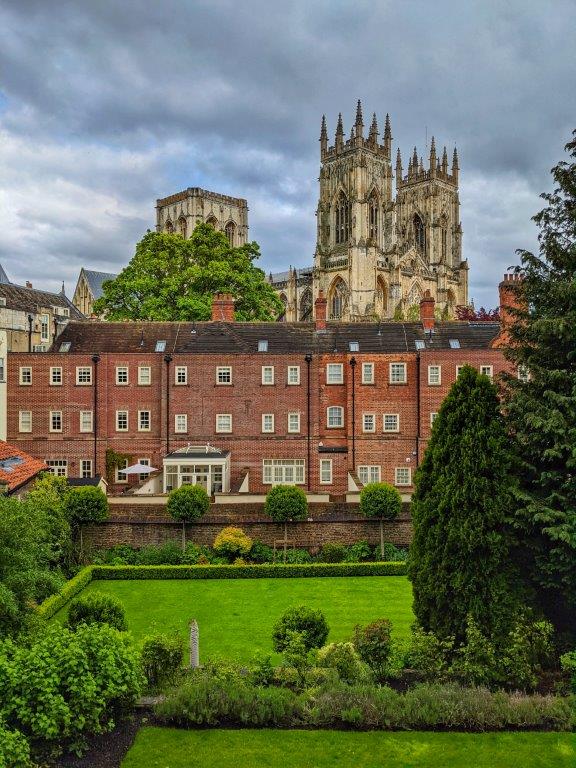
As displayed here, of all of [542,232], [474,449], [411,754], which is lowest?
[411,754]

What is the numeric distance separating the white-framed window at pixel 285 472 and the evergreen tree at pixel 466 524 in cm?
2310

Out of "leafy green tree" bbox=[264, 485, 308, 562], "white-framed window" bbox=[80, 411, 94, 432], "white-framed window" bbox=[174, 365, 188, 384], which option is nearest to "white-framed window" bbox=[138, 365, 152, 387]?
"white-framed window" bbox=[174, 365, 188, 384]

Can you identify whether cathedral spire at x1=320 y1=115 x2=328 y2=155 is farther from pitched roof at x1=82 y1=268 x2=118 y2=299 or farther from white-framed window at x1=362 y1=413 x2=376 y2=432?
white-framed window at x1=362 y1=413 x2=376 y2=432

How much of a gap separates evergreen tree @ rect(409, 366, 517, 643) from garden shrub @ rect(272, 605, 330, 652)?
278 cm

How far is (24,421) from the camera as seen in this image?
4169 cm

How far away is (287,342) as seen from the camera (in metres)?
43.9

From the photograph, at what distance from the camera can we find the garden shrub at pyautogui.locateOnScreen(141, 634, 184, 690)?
16.8 metres

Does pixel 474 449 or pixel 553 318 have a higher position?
pixel 553 318

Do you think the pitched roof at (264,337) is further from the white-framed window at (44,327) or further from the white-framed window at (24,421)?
the white-framed window at (44,327)

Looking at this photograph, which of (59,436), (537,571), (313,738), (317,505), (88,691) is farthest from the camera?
(59,436)

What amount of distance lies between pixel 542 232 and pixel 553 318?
8.24 ft

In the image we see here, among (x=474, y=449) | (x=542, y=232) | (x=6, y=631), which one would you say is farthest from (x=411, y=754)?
(x=542, y=232)

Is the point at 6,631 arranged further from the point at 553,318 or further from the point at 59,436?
the point at 59,436

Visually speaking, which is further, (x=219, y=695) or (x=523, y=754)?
(x=219, y=695)
